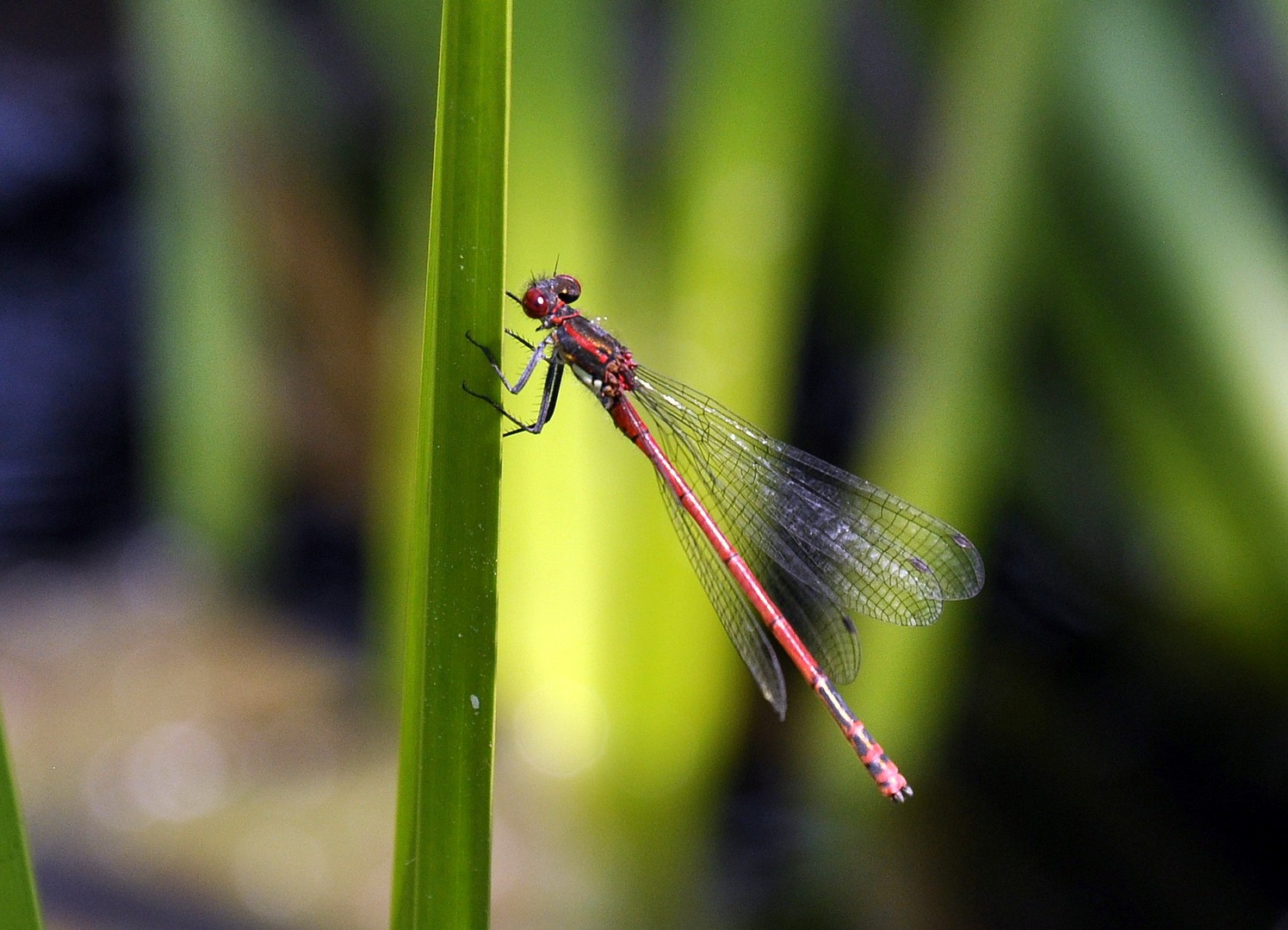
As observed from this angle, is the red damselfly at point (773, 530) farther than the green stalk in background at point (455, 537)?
Yes

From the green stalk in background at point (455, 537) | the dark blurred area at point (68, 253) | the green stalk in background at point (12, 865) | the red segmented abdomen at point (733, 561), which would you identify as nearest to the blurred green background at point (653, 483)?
the dark blurred area at point (68, 253)

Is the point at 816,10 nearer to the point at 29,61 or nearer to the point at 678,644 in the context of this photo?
the point at 678,644

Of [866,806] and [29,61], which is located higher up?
[29,61]

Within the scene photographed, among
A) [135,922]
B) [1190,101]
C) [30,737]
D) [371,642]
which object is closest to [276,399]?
[371,642]

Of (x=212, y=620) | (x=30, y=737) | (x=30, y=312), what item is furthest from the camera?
(x=30, y=312)

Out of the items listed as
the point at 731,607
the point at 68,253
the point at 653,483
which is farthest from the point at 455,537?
the point at 68,253

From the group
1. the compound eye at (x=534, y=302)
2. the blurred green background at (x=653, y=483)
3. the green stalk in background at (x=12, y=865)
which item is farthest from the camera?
the blurred green background at (x=653, y=483)

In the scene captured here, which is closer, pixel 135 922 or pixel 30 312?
pixel 135 922

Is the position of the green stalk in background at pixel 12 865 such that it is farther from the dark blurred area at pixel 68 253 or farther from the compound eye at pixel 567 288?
the dark blurred area at pixel 68 253
